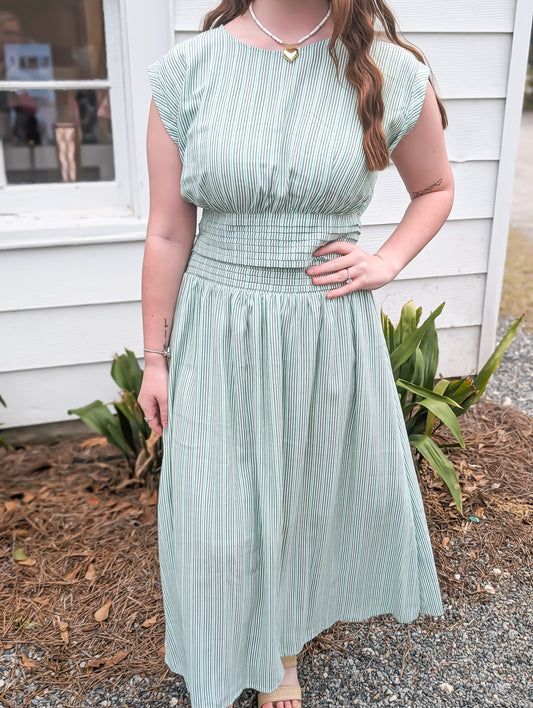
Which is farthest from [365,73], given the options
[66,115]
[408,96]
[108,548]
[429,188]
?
[66,115]

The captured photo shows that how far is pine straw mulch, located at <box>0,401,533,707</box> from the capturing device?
198 centimetres

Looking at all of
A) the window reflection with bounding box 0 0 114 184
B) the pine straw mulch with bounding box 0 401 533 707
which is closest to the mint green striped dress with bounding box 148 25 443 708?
the pine straw mulch with bounding box 0 401 533 707

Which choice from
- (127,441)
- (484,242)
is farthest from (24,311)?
(484,242)

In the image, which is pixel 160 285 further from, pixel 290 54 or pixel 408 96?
pixel 408 96

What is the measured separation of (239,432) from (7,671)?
1110mm

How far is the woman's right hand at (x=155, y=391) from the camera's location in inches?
61.4

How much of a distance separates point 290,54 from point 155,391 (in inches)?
31.4

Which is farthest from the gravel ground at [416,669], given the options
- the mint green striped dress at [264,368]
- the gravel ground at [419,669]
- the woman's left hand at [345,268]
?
the woman's left hand at [345,268]

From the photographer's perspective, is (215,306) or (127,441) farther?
(127,441)

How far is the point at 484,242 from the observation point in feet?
10.3

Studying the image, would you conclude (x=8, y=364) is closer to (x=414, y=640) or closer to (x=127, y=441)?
(x=127, y=441)

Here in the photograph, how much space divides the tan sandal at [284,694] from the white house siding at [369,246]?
59.7 inches

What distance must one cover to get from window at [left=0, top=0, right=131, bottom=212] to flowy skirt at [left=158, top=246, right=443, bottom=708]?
1447mm

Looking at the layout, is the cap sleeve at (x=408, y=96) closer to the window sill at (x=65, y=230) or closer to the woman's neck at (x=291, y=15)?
the woman's neck at (x=291, y=15)
